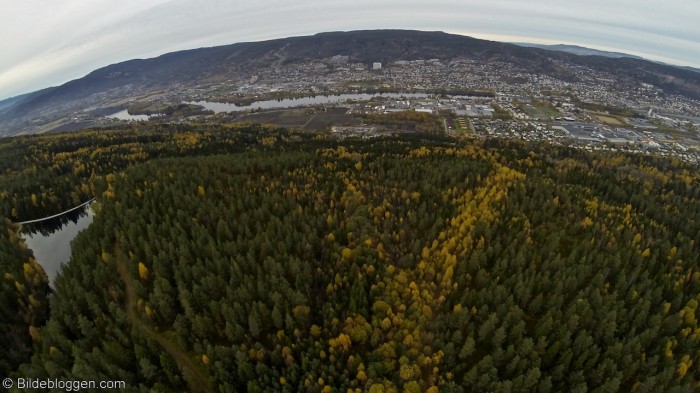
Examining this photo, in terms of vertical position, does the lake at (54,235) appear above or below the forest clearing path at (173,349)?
above

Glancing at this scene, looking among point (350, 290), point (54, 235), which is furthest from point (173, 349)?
point (54, 235)

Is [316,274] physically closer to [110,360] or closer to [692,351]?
[110,360]

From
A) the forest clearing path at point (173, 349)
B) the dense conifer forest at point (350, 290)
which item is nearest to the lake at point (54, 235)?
the dense conifer forest at point (350, 290)

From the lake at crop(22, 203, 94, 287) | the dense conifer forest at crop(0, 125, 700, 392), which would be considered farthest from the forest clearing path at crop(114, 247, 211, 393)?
the lake at crop(22, 203, 94, 287)

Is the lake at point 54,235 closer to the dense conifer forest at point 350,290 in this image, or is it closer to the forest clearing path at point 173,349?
the dense conifer forest at point 350,290

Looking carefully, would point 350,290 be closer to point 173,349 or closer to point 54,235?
point 173,349

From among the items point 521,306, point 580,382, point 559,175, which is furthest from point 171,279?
point 559,175

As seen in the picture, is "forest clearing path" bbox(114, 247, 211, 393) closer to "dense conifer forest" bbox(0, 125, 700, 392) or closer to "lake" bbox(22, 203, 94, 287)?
"dense conifer forest" bbox(0, 125, 700, 392)
